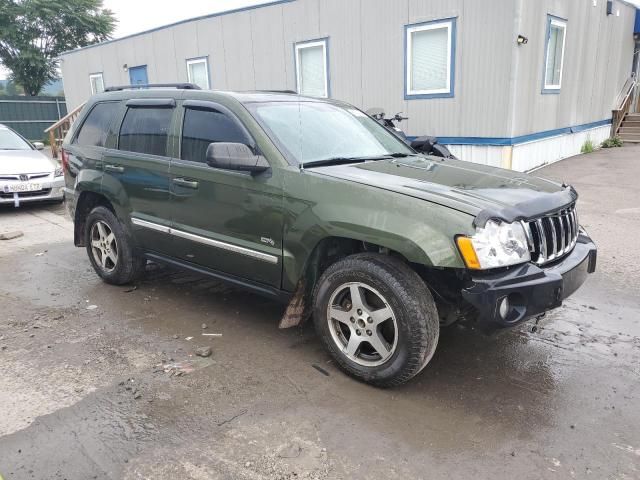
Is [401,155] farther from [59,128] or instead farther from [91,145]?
[59,128]

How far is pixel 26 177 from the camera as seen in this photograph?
29.1 ft

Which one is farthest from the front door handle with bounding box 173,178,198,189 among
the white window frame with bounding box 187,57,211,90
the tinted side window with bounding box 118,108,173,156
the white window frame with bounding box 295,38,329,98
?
the white window frame with bounding box 187,57,211,90

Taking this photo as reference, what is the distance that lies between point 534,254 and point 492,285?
463 millimetres

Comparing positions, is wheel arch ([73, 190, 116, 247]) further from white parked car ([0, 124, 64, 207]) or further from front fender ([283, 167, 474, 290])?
white parked car ([0, 124, 64, 207])

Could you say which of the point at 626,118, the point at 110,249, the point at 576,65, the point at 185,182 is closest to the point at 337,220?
the point at 185,182

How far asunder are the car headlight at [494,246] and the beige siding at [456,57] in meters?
7.45

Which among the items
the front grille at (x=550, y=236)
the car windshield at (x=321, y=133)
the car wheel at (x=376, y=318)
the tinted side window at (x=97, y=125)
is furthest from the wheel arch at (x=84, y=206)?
the front grille at (x=550, y=236)

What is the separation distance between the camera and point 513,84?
9578 mm

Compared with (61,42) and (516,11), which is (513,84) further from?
(61,42)

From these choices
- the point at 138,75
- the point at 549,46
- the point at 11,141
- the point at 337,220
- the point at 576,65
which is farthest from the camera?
the point at 138,75

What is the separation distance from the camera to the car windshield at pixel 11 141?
9758 millimetres

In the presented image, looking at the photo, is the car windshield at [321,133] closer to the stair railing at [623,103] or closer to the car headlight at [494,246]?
the car headlight at [494,246]

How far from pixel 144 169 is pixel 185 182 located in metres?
0.57

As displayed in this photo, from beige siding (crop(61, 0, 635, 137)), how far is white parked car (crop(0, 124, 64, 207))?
18.7 ft
